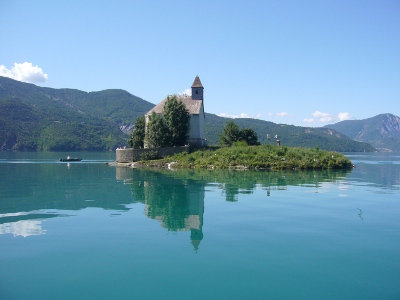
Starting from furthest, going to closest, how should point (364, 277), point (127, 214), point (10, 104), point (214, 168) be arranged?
point (10, 104) < point (214, 168) < point (127, 214) < point (364, 277)

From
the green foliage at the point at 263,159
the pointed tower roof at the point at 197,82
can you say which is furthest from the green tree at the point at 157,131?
the pointed tower roof at the point at 197,82

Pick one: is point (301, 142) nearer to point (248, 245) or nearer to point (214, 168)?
point (214, 168)

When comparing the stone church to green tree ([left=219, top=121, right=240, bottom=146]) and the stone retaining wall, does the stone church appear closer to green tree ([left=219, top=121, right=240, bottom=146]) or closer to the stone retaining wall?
the stone retaining wall

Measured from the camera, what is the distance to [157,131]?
179 feet

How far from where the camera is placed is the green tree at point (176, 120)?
5500 centimetres

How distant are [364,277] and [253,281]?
2.99 metres

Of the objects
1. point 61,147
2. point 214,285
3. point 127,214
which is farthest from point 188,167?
point 61,147

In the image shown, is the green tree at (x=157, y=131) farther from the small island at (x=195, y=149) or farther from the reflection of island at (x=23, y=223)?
the reflection of island at (x=23, y=223)

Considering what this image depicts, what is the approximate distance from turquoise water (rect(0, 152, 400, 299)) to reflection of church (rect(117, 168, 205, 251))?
6 cm

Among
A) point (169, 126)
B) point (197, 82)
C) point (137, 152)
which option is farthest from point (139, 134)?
point (197, 82)

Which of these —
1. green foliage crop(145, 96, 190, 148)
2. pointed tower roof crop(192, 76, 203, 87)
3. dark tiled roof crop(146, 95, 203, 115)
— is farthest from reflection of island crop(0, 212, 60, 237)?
pointed tower roof crop(192, 76, 203, 87)

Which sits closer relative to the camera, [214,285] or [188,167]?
[214,285]

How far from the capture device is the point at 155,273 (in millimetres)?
9617

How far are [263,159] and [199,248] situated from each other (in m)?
37.5
